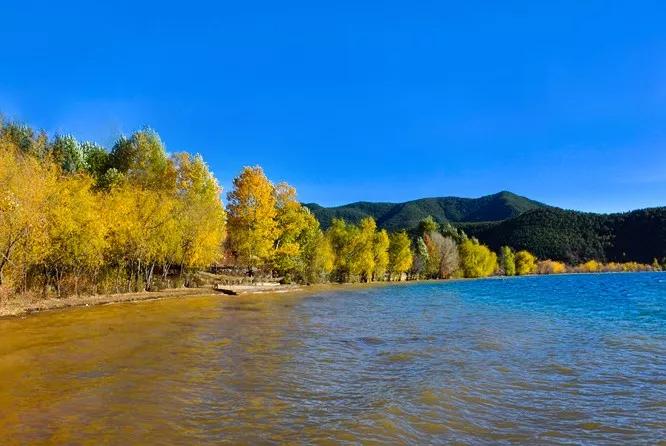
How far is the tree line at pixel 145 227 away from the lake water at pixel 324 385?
861 cm

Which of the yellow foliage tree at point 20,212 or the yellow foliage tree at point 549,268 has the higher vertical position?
the yellow foliage tree at point 20,212

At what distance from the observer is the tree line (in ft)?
79.5

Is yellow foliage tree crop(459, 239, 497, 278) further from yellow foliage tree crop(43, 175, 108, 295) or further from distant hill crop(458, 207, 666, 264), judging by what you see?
yellow foliage tree crop(43, 175, 108, 295)

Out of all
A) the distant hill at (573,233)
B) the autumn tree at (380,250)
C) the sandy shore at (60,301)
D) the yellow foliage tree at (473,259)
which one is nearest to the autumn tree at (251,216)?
the sandy shore at (60,301)

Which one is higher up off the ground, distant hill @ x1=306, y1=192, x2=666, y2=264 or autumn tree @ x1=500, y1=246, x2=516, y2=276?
distant hill @ x1=306, y1=192, x2=666, y2=264

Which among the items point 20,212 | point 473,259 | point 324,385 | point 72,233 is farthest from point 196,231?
point 473,259

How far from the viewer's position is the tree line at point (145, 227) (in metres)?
24.2

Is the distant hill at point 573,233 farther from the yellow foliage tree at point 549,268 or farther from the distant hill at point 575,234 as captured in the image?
the yellow foliage tree at point 549,268

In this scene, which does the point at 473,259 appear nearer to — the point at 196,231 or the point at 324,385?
the point at 196,231

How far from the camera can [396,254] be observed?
86.6 m

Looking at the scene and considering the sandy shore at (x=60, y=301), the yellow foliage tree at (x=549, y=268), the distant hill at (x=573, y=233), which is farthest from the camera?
the yellow foliage tree at (x=549, y=268)

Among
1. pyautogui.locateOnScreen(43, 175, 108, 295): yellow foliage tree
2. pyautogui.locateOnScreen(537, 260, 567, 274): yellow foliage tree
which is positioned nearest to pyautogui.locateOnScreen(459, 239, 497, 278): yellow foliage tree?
pyautogui.locateOnScreen(537, 260, 567, 274): yellow foliage tree

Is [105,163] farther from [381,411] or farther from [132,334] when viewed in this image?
[381,411]

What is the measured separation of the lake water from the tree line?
8606 mm
